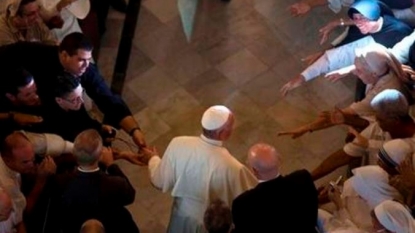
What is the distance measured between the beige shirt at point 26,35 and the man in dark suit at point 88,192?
1.17m

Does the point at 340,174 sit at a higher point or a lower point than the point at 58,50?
lower

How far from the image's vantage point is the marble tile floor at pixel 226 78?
623 cm

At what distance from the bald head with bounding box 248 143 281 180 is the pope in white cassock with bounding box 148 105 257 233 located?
179 mm

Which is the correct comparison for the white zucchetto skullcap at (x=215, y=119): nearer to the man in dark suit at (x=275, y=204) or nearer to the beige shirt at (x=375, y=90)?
the man in dark suit at (x=275, y=204)

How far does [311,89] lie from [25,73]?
2458 millimetres

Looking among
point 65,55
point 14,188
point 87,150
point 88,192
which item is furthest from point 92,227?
point 65,55

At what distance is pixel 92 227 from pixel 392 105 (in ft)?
6.20

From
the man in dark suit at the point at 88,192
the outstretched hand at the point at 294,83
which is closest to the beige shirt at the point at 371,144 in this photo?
the outstretched hand at the point at 294,83

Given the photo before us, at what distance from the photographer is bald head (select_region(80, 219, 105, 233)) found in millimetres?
4203

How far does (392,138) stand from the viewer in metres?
4.99

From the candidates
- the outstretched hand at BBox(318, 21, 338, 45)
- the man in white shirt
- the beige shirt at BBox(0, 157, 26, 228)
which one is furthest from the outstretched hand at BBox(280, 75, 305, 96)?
the man in white shirt

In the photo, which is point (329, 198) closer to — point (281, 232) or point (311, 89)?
point (281, 232)

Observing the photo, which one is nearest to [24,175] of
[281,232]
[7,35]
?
[7,35]

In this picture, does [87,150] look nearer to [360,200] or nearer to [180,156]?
[180,156]
